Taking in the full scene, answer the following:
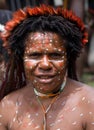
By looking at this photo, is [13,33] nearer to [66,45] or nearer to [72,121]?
[66,45]

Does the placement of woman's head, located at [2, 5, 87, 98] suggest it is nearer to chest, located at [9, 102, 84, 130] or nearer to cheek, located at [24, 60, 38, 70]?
cheek, located at [24, 60, 38, 70]

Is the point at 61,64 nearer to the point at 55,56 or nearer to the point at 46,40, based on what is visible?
the point at 55,56

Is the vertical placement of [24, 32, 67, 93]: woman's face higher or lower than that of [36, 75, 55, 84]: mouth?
higher

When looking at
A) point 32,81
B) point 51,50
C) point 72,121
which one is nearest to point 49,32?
point 51,50

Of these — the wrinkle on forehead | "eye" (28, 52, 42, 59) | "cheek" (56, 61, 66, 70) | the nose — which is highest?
the wrinkle on forehead

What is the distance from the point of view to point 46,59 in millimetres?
3514

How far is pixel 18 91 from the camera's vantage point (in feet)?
12.5

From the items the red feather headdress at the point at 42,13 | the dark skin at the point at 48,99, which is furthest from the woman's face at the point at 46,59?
the red feather headdress at the point at 42,13

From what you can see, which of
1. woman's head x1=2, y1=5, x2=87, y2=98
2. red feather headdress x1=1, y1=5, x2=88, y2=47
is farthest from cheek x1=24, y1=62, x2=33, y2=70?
red feather headdress x1=1, y1=5, x2=88, y2=47

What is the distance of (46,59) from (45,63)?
0.04 m

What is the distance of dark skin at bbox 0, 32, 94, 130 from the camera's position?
139 inches

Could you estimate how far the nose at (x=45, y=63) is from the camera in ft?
11.4

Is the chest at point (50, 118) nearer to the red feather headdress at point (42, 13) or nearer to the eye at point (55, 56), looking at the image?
the eye at point (55, 56)

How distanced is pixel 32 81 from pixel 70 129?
401mm
